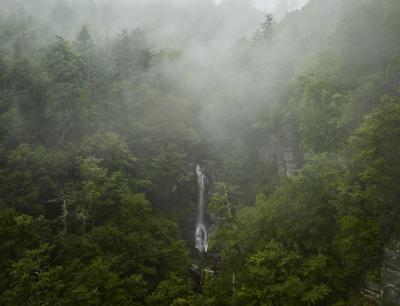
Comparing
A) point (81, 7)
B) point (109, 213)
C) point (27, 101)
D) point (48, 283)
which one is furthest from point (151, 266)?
point (81, 7)

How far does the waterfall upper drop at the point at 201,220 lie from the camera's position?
130 ft

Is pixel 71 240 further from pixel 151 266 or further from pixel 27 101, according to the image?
pixel 27 101

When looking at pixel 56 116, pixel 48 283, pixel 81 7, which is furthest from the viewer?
pixel 81 7

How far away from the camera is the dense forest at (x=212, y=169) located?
21.6 m

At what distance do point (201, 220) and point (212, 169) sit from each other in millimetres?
7414

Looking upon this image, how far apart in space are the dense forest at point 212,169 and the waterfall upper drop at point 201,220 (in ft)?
1.43

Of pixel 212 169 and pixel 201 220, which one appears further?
pixel 212 169

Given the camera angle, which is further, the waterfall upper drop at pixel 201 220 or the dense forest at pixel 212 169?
the waterfall upper drop at pixel 201 220

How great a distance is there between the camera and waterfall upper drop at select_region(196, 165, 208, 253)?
130 ft

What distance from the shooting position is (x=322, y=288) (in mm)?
20531

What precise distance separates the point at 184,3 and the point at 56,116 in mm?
66430

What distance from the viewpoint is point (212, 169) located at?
45.8m

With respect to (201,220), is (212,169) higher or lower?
higher

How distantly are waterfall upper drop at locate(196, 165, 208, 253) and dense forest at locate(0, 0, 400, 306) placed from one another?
1.43 feet
